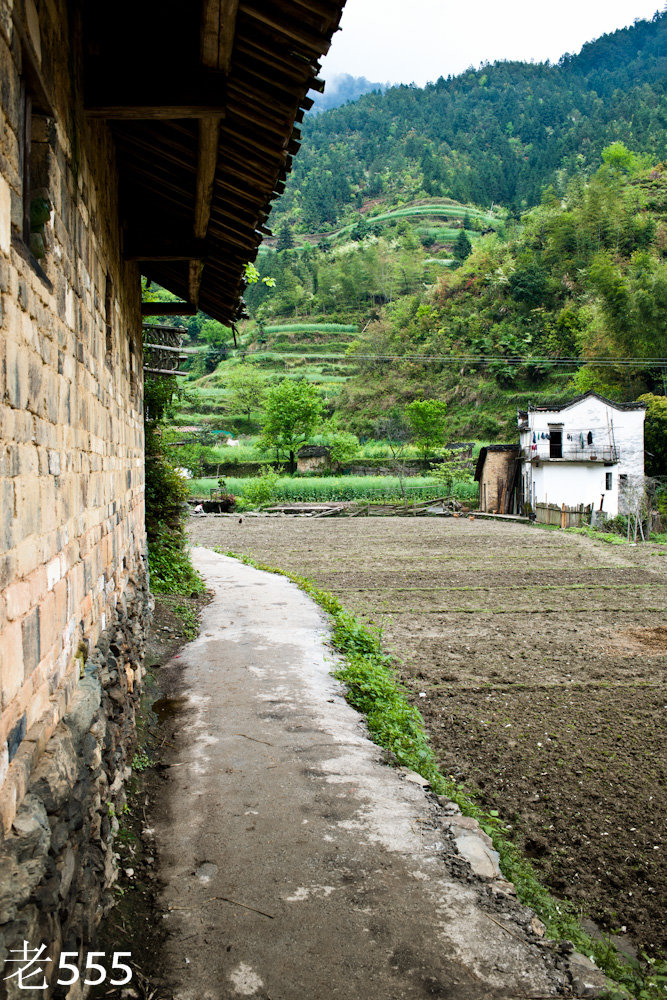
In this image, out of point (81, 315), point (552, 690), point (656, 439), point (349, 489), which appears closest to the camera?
point (81, 315)

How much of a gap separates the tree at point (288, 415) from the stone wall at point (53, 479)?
4541cm

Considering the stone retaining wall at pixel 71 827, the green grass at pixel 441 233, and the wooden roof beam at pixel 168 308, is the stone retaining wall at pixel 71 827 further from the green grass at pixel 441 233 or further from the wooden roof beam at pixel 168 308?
the green grass at pixel 441 233

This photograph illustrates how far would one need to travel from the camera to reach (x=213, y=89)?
11.5 feet

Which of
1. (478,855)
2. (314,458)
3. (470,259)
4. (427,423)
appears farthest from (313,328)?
(478,855)

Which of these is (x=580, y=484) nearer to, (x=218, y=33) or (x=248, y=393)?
(x=218, y=33)

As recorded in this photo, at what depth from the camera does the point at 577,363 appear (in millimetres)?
56594

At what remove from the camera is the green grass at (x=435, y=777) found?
354cm

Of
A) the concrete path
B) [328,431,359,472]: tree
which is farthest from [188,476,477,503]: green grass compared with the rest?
the concrete path

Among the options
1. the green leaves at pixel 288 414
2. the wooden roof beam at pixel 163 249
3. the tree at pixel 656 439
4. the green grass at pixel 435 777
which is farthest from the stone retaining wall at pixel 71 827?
the green leaves at pixel 288 414

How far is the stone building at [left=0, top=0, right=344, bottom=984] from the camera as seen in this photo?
2137 mm

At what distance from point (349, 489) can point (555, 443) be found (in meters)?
15.0

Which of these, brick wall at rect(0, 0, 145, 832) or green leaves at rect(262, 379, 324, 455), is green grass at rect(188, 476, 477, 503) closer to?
green leaves at rect(262, 379, 324, 455)

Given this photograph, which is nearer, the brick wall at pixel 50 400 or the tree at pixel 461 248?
the brick wall at pixel 50 400

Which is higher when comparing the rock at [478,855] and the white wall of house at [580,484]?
the white wall of house at [580,484]
